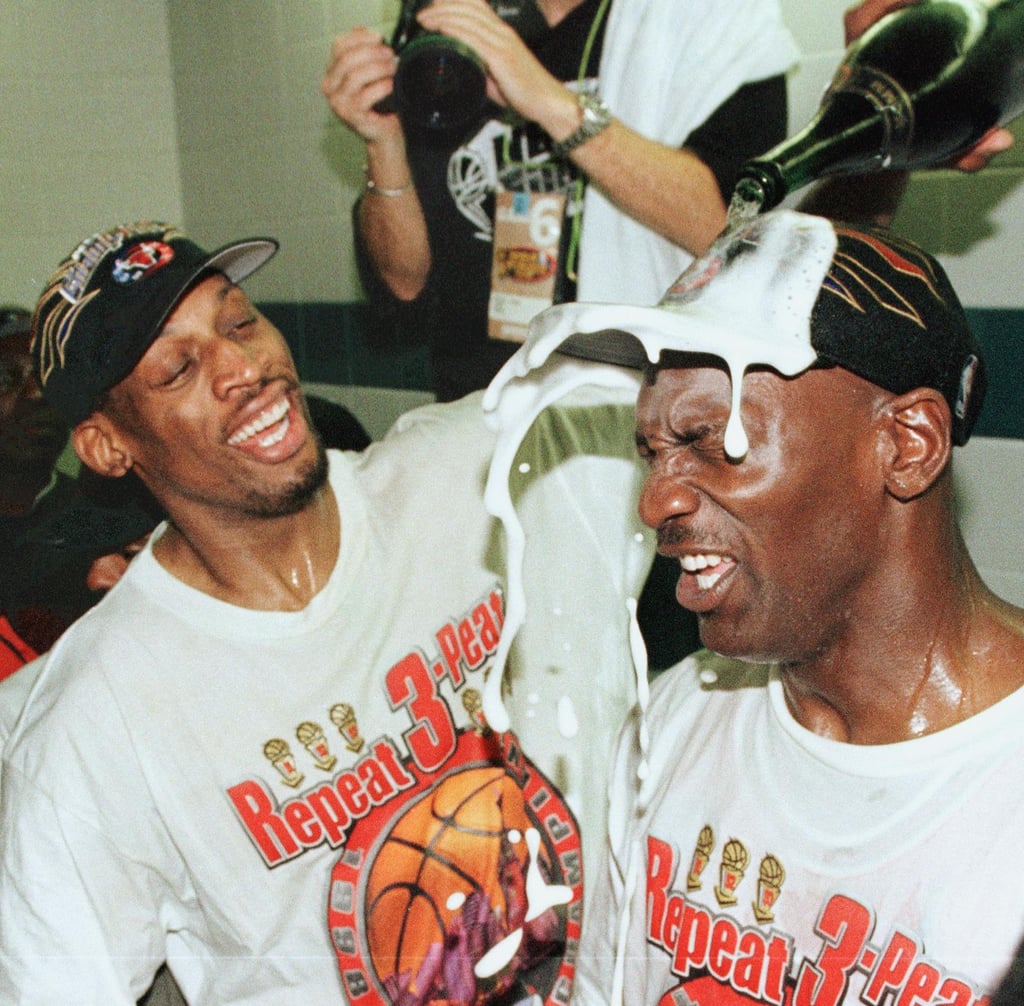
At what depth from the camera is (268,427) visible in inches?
50.3

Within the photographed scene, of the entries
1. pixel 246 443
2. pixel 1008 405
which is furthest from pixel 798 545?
pixel 246 443

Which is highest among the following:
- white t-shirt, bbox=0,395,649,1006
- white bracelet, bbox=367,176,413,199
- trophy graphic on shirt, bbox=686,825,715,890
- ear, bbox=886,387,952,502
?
ear, bbox=886,387,952,502

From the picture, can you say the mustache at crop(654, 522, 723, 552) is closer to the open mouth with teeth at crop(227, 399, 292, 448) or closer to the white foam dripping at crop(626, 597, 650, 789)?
the white foam dripping at crop(626, 597, 650, 789)

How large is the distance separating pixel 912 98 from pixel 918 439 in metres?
0.42

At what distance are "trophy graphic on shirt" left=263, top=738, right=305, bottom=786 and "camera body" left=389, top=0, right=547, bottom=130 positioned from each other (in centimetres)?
76

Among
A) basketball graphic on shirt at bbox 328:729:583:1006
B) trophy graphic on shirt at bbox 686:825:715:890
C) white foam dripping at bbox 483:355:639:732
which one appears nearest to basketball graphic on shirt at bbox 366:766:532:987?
basketball graphic on shirt at bbox 328:729:583:1006

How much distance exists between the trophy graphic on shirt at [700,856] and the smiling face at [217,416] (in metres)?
0.58

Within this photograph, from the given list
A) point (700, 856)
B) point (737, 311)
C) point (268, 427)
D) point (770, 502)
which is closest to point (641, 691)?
point (700, 856)

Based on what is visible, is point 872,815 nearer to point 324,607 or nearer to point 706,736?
point 706,736

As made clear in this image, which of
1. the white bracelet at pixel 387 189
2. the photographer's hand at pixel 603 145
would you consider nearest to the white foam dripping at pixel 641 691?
the photographer's hand at pixel 603 145

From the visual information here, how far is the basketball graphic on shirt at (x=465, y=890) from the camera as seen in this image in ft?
4.07

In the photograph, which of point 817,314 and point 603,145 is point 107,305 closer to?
point 603,145

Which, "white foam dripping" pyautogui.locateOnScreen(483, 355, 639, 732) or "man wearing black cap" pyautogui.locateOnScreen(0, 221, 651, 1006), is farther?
"man wearing black cap" pyautogui.locateOnScreen(0, 221, 651, 1006)

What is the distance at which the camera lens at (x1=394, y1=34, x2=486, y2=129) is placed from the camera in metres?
1.30
